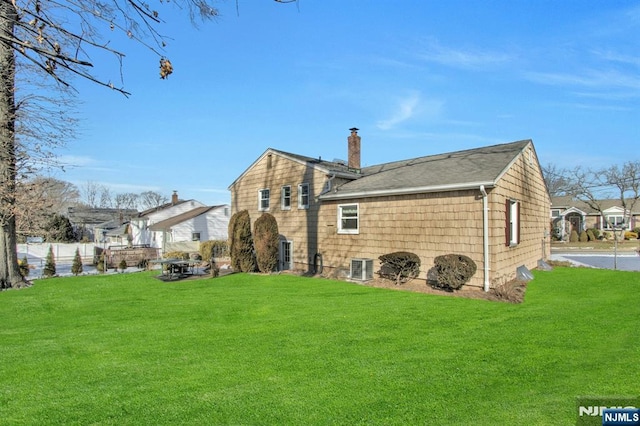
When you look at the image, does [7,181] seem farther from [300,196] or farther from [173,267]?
[300,196]

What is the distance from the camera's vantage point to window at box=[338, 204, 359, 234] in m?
15.0

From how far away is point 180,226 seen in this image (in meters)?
33.2

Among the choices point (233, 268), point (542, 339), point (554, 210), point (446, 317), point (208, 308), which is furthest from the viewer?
point (554, 210)

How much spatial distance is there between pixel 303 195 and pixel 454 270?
335 inches

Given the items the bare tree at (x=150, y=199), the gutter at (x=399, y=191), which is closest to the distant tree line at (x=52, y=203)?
the bare tree at (x=150, y=199)

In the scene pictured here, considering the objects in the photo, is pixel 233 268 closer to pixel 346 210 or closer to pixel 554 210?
pixel 346 210

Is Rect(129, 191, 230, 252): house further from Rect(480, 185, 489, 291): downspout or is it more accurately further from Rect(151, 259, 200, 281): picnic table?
Rect(480, 185, 489, 291): downspout

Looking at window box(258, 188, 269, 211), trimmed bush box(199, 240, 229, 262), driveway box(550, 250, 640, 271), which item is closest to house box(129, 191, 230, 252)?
trimmed bush box(199, 240, 229, 262)

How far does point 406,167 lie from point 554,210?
38.9m

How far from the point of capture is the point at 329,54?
41.0 feet

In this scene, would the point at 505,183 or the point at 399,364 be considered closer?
the point at 399,364

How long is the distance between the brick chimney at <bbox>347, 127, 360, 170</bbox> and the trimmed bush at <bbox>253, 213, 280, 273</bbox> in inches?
198

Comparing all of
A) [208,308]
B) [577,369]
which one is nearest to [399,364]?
[577,369]

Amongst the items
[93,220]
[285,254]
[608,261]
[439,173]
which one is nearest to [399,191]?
[439,173]
